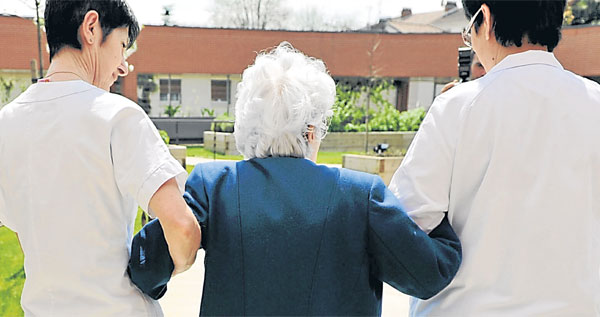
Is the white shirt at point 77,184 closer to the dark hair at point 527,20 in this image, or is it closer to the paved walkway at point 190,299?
the dark hair at point 527,20

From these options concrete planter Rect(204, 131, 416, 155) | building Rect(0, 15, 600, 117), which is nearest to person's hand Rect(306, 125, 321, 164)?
concrete planter Rect(204, 131, 416, 155)

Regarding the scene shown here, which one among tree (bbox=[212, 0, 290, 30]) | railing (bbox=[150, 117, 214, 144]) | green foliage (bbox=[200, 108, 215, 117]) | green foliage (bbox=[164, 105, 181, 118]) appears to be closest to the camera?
railing (bbox=[150, 117, 214, 144])

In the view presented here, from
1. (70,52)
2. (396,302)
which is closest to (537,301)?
(70,52)

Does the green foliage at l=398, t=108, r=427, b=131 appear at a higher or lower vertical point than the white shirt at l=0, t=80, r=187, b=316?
lower

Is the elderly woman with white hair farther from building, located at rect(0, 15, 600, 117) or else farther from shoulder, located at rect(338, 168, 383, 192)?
building, located at rect(0, 15, 600, 117)

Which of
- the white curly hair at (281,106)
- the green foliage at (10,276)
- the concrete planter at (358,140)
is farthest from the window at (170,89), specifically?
the white curly hair at (281,106)

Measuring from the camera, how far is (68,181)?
157 centimetres

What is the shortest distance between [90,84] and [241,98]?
455 millimetres

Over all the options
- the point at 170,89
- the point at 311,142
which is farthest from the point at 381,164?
the point at 170,89

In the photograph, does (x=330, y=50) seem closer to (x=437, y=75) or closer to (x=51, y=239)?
(x=437, y=75)

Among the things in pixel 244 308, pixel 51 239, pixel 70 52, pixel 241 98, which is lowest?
pixel 244 308

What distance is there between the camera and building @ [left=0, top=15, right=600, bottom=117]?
2027 centimetres

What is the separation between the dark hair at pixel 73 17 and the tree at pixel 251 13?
33.6 metres

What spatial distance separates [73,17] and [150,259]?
0.73 m
